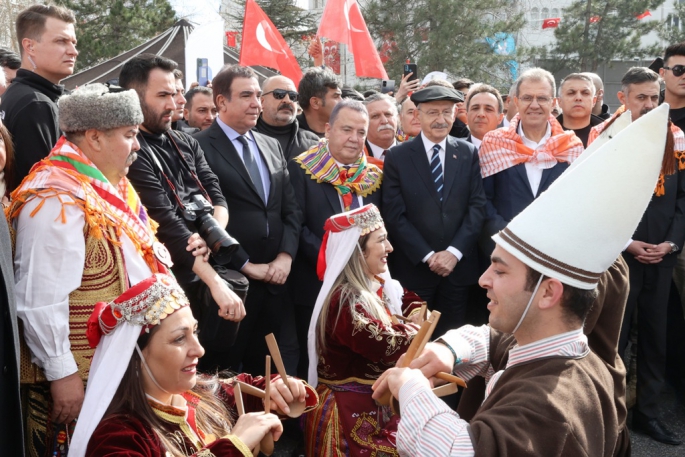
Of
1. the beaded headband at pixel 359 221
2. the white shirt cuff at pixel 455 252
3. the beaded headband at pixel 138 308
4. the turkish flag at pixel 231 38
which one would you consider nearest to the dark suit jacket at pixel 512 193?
the white shirt cuff at pixel 455 252

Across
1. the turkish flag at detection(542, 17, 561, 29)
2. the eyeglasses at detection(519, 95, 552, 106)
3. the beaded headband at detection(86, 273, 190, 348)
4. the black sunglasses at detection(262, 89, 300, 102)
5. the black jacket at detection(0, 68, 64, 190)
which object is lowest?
the turkish flag at detection(542, 17, 561, 29)

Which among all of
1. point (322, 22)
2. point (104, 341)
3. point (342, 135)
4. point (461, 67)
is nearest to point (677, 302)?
point (342, 135)

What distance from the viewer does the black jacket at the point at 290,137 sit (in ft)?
17.8

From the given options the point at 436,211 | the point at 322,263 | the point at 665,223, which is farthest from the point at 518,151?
the point at 322,263

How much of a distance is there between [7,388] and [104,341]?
0.38 metres

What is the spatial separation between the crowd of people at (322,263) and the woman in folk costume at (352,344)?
0.01 metres

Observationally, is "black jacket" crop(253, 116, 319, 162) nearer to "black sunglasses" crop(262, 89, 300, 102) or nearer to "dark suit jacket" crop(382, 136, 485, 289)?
"black sunglasses" crop(262, 89, 300, 102)

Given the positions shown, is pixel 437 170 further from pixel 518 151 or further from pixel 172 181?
pixel 172 181

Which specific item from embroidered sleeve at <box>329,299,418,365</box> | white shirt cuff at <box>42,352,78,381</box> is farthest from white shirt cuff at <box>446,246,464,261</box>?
white shirt cuff at <box>42,352,78,381</box>

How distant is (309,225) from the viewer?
493 cm

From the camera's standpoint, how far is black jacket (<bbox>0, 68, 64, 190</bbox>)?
3.67 m

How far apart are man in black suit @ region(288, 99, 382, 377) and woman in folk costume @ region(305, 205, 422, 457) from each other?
99 centimetres

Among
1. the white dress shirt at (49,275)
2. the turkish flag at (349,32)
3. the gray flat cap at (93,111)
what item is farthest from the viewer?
the turkish flag at (349,32)

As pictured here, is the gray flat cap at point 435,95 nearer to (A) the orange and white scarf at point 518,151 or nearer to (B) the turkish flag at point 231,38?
(A) the orange and white scarf at point 518,151
